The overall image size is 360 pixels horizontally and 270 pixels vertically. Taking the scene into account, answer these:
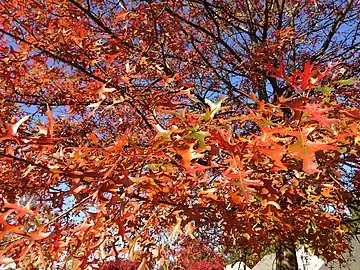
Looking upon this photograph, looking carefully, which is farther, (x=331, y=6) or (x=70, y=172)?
(x=331, y=6)

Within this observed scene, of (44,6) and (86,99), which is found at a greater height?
(44,6)

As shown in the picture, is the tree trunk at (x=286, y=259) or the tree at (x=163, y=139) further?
the tree trunk at (x=286, y=259)

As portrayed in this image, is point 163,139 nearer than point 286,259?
Yes

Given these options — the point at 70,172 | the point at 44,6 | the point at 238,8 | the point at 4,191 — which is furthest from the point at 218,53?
the point at 70,172

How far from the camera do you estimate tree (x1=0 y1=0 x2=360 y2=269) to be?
1309 mm

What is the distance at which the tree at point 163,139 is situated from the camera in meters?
1.31

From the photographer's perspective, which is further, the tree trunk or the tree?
the tree trunk

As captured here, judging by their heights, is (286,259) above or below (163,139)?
above

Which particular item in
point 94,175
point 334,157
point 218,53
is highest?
point 218,53

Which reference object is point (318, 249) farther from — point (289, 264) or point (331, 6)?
point (331, 6)

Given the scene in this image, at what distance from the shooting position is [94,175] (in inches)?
50.5

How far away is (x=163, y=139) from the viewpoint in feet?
4.26

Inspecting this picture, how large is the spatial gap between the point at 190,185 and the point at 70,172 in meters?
0.59

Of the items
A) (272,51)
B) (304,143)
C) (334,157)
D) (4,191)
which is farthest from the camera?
(272,51)
